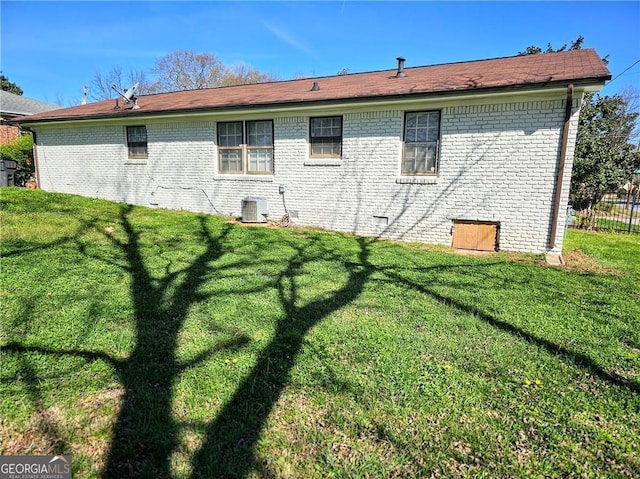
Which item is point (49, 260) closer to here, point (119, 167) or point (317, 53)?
point (119, 167)

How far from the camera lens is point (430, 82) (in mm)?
8516

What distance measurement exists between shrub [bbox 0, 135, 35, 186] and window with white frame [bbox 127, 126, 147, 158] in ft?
27.0

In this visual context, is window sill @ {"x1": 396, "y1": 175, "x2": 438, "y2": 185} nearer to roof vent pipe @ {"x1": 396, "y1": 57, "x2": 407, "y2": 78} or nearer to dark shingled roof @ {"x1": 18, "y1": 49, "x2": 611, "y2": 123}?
dark shingled roof @ {"x1": 18, "y1": 49, "x2": 611, "y2": 123}

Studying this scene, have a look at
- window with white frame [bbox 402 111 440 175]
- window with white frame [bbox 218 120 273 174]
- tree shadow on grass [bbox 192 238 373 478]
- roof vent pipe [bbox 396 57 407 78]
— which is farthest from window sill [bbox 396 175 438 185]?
tree shadow on grass [bbox 192 238 373 478]

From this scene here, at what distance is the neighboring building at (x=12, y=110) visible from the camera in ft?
69.3

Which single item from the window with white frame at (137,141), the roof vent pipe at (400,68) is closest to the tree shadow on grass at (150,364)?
the window with white frame at (137,141)

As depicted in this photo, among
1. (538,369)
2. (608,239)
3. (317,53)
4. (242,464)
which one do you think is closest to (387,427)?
(242,464)

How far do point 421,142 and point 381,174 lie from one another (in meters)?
1.06

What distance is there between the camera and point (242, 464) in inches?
82.0

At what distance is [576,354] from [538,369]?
529mm

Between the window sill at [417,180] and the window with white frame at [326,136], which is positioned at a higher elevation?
the window with white frame at [326,136]

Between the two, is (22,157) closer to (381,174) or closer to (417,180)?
(381,174)

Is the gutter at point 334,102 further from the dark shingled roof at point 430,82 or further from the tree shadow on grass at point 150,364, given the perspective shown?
the tree shadow on grass at point 150,364

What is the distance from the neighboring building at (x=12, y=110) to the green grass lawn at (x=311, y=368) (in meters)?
20.4
